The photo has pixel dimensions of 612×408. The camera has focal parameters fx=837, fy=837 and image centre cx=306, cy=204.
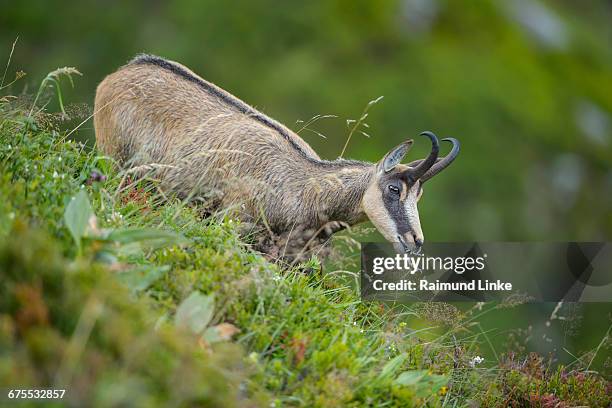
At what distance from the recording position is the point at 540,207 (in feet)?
80.7

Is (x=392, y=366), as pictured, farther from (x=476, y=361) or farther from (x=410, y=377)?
(x=476, y=361)

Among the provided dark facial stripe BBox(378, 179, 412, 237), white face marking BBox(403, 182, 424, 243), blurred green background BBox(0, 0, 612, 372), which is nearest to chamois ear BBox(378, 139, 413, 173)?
dark facial stripe BBox(378, 179, 412, 237)

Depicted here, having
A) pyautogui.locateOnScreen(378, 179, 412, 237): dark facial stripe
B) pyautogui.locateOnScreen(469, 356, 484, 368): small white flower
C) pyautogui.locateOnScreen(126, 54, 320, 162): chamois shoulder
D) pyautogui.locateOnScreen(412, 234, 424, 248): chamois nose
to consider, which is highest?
pyautogui.locateOnScreen(126, 54, 320, 162): chamois shoulder

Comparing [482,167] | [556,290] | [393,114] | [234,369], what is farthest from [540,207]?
[234,369]

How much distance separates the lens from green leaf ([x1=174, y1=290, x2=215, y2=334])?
209 inches

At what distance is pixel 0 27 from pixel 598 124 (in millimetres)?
21200

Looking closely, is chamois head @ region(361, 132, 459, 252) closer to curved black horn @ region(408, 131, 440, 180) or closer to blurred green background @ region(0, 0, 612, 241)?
curved black horn @ region(408, 131, 440, 180)

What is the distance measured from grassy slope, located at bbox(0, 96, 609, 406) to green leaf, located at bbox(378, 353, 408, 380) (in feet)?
0.04

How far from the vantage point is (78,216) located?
5.37 m

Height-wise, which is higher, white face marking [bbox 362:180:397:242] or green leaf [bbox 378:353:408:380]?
white face marking [bbox 362:180:397:242]

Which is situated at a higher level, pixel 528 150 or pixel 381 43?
pixel 381 43

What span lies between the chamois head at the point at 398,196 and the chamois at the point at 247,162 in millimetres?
11

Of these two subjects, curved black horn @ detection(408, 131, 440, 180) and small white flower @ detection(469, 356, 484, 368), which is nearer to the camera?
small white flower @ detection(469, 356, 484, 368)

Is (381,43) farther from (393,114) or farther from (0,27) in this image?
(0,27)
